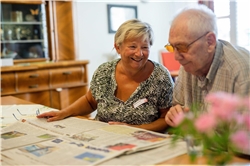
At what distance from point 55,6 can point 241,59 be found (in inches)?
124

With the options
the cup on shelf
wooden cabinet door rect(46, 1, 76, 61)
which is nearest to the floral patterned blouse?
wooden cabinet door rect(46, 1, 76, 61)

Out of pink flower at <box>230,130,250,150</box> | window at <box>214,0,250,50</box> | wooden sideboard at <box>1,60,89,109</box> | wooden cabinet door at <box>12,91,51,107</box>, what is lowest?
wooden cabinet door at <box>12,91,51,107</box>

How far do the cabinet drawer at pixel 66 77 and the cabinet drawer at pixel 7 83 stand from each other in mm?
431

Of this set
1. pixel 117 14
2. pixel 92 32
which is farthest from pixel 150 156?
pixel 117 14

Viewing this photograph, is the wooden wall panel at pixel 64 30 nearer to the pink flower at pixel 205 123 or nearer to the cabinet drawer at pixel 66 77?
the cabinet drawer at pixel 66 77

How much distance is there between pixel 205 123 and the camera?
0.49 m

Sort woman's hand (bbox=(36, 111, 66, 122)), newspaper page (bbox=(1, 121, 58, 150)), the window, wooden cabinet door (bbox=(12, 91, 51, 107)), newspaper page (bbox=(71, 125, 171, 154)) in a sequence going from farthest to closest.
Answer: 1. the window
2. wooden cabinet door (bbox=(12, 91, 51, 107))
3. woman's hand (bbox=(36, 111, 66, 122))
4. newspaper page (bbox=(1, 121, 58, 150))
5. newspaper page (bbox=(71, 125, 171, 154))

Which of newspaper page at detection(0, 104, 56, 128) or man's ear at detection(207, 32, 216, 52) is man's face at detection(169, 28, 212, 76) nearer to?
man's ear at detection(207, 32, 216, 52)

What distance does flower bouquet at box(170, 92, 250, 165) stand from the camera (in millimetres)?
491

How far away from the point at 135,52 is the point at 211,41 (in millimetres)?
481

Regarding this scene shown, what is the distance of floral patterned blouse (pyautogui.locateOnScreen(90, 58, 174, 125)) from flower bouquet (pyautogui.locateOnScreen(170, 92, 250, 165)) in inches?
39.1

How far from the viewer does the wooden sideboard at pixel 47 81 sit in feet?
11.0

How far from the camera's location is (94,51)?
4.44 meters

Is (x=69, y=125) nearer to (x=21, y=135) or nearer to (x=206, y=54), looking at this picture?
(x=21, y=135)
